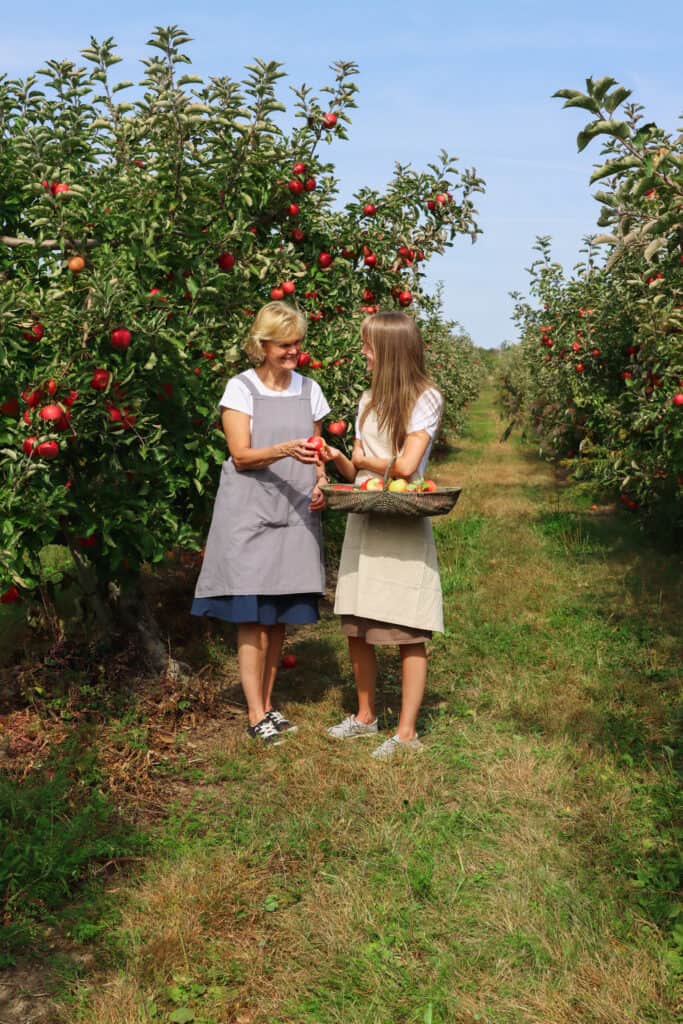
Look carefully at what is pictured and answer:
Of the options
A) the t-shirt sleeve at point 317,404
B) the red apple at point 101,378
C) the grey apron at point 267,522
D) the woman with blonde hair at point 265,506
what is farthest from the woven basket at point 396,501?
the red apple at point 101,378

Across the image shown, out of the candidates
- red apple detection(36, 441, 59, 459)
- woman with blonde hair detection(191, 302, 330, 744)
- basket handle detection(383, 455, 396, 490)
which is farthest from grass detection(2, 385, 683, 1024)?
red apple detection(36, 441, 59, 459)

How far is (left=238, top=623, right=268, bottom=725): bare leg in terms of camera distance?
15.2 ft

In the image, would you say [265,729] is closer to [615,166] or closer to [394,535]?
[394,535]

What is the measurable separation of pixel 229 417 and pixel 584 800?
7.59ft

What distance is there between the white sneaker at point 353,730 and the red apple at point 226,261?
8.31 feet

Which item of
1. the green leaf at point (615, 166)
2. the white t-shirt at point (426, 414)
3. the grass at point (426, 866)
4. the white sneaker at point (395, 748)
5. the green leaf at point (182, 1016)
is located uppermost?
the green leaf at point (615, 166)

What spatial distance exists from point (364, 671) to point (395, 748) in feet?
1.32

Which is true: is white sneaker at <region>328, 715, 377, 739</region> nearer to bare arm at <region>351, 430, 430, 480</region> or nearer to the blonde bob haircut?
bare arm at <region>351, 430, 430, 480</region>

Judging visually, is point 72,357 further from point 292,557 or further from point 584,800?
point 584,800

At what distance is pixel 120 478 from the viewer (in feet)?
15.2

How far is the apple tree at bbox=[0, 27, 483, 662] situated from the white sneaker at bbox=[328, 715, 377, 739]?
1.19 metres

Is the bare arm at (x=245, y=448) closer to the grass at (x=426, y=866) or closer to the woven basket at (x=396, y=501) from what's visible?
the woven basket at (x=396, y=501)

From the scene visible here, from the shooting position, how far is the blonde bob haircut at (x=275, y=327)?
4.36 metres

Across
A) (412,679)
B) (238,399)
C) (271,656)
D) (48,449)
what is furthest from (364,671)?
(48,449)
